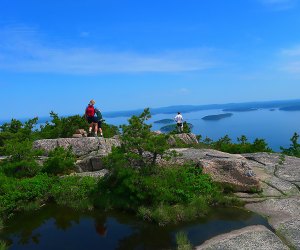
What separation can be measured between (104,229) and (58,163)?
6.22 meters

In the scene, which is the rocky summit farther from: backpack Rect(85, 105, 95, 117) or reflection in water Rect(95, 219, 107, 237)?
reflection in water Rect(95, 219, 107, 237)

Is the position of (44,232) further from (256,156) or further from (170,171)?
(256,156)

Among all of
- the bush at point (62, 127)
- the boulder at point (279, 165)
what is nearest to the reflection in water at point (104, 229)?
the boulder at point (279, 165)

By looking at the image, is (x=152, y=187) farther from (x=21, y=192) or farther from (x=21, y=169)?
(x=21, y=169)

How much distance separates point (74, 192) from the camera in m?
14.1

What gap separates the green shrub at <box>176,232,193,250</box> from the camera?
934cm

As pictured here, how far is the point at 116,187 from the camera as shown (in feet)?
45.5

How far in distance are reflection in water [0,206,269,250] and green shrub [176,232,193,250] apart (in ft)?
0.68

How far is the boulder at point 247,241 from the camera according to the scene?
919 cm

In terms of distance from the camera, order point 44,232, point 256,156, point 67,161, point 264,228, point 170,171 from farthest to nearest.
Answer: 1. point 256,156
2. point 67,161
3. point 170,171
4. point 44,232
5. point 264,228

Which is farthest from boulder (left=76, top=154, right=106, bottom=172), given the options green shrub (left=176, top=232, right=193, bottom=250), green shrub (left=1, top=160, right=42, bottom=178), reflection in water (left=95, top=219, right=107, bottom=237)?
green shrub (left=176, top=232, right=193, bottom=250)

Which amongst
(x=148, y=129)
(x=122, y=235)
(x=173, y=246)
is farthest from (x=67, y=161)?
(x=173, y=246)

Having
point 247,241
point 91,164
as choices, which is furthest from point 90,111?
point 247,241

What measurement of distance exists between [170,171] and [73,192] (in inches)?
178
